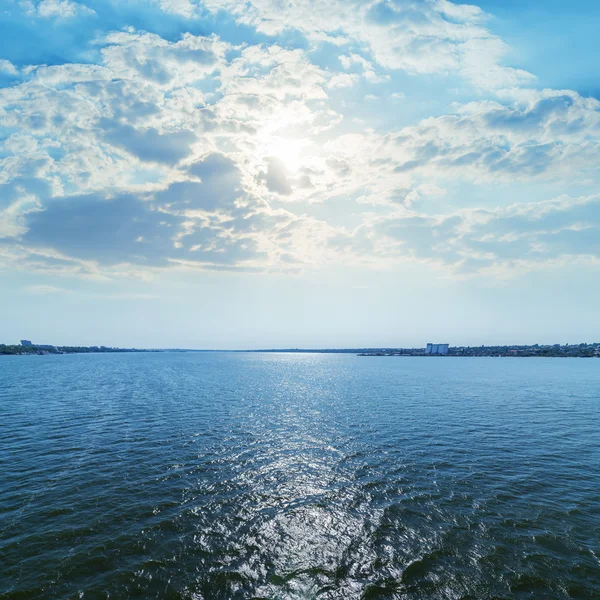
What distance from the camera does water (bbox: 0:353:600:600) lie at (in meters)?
16.6

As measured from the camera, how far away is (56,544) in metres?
19.3

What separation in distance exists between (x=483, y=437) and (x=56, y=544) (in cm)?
4642

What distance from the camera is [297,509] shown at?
23.8 metres

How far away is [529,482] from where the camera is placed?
1135 inches

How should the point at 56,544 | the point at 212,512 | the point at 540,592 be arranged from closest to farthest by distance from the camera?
the point at 540,592
the point at 56,544
the point at 212,512

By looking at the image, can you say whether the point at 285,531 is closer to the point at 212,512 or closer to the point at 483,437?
the point at 212,512

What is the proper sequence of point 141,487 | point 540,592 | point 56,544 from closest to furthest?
point 540,592 → point 56,544 → point 141,487

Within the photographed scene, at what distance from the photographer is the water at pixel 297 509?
16.6 m

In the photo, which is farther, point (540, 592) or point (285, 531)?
point (285, 531)

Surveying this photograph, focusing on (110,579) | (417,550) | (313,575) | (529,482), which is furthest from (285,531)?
(529,482)

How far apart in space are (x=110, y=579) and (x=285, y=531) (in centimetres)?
997

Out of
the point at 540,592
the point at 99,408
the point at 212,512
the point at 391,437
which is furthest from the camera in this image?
the point at 99,408

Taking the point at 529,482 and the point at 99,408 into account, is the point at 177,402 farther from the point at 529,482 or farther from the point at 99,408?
the point at 529,482

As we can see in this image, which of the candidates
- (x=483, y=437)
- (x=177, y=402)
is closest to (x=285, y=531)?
(x=483, y=437)
